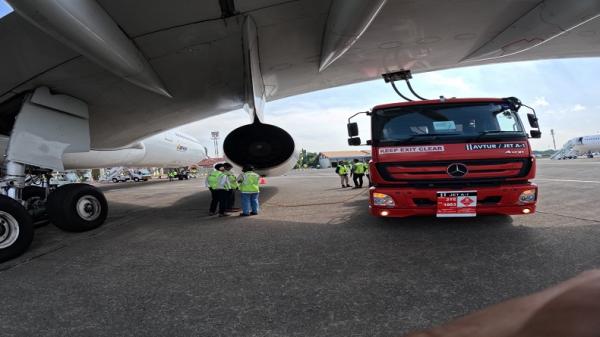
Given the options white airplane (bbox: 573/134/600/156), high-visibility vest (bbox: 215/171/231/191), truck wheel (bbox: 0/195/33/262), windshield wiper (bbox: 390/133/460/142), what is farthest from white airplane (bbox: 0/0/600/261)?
white airplane (bbox: 573/134/600/156)

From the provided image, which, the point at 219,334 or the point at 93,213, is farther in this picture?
the point at 93,213

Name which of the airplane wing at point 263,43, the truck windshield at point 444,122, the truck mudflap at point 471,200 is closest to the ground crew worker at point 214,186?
the airplane wing at point 263,43

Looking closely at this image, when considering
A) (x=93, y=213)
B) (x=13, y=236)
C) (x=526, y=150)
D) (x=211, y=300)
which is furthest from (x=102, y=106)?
(x=526, y=150)

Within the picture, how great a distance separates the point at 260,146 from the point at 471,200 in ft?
13.3

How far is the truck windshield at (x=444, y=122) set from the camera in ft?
15.9

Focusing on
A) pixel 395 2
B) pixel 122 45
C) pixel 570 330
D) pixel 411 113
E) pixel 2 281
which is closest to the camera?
pixel 570 330

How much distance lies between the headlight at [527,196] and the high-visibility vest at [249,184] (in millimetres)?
4645

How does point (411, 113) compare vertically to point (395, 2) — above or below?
below

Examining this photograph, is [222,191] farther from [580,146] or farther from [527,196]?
[580,146]

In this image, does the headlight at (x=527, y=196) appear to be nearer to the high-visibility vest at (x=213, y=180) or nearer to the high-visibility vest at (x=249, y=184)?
the high-visibility vest at (x=249, y=184)

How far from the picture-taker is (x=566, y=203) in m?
6.63

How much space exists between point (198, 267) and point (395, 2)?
383 cm

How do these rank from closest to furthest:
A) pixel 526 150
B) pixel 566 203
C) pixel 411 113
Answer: pixel 526 150
pixel 411 113
pixel 566 203

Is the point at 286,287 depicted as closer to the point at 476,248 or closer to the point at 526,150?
the point at 476,248
